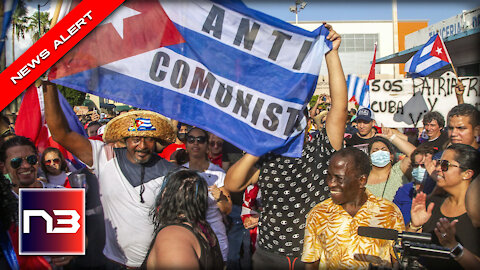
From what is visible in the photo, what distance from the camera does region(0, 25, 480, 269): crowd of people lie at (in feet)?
7.88

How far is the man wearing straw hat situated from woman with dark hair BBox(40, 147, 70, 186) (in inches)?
49.9

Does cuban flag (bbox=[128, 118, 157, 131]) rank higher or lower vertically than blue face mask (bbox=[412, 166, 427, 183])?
higher

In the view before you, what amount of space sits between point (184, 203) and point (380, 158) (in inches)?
105

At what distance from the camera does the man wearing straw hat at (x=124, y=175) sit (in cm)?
319

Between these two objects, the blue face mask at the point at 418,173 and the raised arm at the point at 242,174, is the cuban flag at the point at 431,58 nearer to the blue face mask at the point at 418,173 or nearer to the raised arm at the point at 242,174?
the blue face mask at the point at 418,173

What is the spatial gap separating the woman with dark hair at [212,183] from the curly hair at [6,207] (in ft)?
4.50

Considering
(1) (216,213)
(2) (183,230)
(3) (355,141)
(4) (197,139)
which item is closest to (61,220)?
(1) (216,213)

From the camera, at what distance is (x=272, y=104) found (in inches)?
127

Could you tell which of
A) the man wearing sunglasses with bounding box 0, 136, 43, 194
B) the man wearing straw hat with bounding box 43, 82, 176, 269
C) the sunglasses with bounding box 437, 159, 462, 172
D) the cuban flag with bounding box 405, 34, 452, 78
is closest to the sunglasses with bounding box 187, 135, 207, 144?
the man wearing straw hat with bounding box 43, 82, 176, 269

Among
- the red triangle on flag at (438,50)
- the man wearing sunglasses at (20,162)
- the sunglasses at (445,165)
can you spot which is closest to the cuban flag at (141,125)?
the man wearing sunglasses at (20,162)

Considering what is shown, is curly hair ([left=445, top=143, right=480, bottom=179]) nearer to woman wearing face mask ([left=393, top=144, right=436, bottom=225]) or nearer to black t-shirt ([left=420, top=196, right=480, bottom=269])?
black t-shirt ([left=420, top=196, right=480, bottom=269])

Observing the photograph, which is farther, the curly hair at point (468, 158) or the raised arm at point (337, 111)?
the raised arm at point (337, 111)

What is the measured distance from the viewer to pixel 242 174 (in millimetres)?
3113

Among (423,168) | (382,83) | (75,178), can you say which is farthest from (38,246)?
(382,83)
